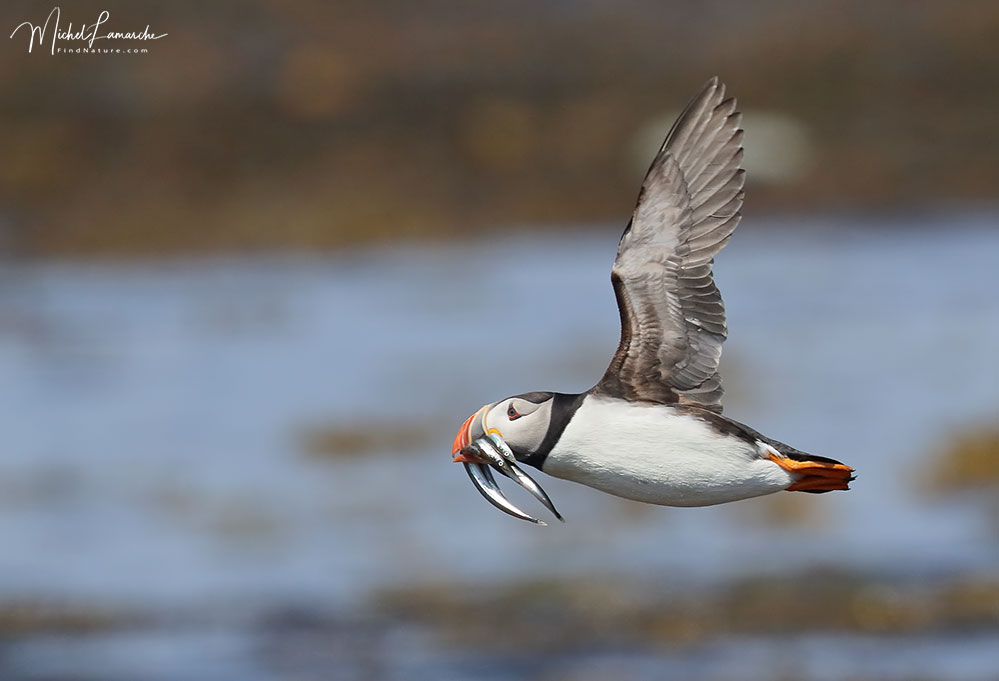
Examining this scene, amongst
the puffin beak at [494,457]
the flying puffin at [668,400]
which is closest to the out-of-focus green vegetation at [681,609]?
the flying puffin at [668,400]

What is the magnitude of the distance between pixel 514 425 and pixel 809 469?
1269 millimetres

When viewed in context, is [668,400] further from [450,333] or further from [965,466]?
[450,333]


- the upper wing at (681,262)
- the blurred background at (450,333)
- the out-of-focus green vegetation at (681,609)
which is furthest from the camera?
the blurred background at (450,333)

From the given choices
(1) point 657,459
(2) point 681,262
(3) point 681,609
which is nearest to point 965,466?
(3) point 681,609

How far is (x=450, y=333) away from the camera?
3491 centimetres

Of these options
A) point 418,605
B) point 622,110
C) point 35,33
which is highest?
point 35,33

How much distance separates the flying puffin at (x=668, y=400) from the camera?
26.1 feet

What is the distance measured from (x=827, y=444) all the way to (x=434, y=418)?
6.33m

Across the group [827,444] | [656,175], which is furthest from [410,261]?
[656,175]

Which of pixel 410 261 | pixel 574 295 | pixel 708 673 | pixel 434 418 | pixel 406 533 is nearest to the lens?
pixel 708 673

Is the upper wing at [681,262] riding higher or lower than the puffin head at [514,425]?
higher

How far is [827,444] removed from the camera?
90.5 feet

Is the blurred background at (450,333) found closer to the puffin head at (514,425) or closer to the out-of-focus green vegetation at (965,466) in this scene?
the out-of-focus green vegetation at (965,466)

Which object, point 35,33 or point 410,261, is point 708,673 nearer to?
point 410,261
